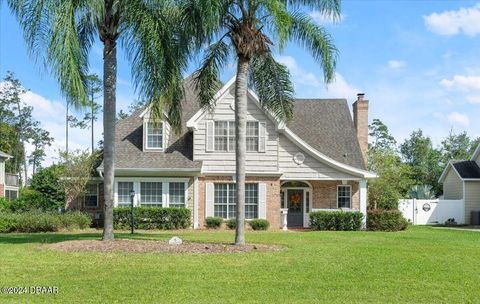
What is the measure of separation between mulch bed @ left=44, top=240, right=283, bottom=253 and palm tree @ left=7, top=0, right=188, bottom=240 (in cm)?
88

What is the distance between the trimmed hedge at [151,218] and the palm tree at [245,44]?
8.80m

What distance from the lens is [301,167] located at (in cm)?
2623

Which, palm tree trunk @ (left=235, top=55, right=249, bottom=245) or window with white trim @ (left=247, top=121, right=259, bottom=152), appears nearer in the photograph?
palm tree trunk @ (left=235, top=55, right=249, bottom=245)

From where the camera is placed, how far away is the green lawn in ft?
28.4

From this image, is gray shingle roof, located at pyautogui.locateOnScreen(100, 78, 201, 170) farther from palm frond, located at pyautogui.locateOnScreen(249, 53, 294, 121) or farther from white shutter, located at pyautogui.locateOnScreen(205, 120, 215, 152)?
palm frond, located at pyautogui.locateOnScreen(249, 53, 294, 121)

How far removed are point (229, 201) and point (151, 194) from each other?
3651 millimetres

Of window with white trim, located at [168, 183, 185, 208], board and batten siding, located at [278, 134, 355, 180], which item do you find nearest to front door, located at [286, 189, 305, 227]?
board and batten siding, located at [278, 134, 355, 180]

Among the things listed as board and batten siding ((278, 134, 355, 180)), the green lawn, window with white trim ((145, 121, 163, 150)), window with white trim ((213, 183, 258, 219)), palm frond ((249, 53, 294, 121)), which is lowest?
the green lawn

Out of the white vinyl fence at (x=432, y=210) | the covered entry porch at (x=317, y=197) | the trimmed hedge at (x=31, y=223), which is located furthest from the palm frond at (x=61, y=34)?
the white vinyl fence at (x=432, y=210)

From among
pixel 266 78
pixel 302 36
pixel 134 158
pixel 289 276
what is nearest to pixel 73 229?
pixel 134 158

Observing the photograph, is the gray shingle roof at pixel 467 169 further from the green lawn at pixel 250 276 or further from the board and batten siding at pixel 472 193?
the green lawn at pixel 250 276

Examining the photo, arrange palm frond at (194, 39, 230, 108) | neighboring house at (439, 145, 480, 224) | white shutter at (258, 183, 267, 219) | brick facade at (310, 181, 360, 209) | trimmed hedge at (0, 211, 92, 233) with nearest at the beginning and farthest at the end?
palm frond at (194, 39, 230, 108) → trimmed hedge at (0, 211, 92, 233) → white shutter at (258, 183, 267, 219) → brick facade at (310, 181, 360, 209) → neighboring house at (439, 145, 480, 224)

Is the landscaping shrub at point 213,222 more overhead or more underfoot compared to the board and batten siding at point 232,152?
more underfoot

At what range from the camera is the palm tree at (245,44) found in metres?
14.5
